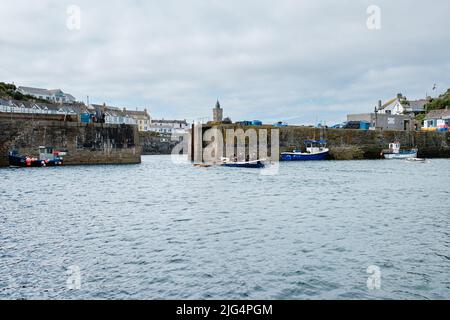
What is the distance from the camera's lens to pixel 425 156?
284 ft

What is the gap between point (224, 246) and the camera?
13.3m

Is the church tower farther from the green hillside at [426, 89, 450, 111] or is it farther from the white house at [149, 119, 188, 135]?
the green hillside at [426, 89, 450, 111]

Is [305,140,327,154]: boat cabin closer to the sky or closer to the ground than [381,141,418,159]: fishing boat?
closer to the sky

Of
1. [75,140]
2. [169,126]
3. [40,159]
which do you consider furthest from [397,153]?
[169,126]

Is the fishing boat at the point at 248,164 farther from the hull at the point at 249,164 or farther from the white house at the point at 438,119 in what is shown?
the white house at the point at 438,119

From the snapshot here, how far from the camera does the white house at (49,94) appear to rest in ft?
370

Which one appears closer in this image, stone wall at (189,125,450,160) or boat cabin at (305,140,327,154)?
boat cabin at (305,140,327,154)

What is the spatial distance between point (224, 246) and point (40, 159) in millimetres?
44614

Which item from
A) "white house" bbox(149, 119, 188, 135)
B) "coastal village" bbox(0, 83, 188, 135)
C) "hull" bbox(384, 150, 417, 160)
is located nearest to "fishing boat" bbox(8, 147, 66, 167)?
"coastal village" bbox(0, 83, 188, 135)

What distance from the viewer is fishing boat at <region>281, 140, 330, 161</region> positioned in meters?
70.2

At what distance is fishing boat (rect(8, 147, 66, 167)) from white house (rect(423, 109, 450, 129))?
8463cm

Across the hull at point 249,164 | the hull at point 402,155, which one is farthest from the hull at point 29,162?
the hull at point 402,155

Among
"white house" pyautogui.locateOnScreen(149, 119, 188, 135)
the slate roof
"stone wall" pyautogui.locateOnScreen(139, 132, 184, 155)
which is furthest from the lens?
"white house" pyautogui.locateOnScreen(149, 119, 188, 135)
